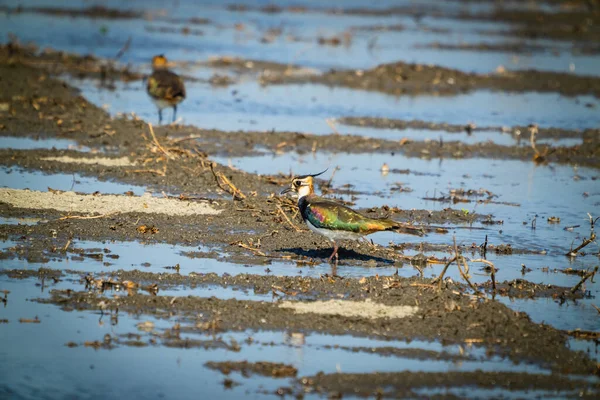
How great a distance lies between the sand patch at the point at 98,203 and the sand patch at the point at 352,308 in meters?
3.62

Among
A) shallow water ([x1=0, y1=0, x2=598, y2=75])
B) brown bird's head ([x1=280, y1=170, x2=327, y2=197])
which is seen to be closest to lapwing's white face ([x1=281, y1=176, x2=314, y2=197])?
brown bird's head ([x1=280, y1=170, x2=327, y2=197])

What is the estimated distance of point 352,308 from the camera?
354 inches

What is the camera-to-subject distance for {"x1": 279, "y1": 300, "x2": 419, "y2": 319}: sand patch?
885 cm

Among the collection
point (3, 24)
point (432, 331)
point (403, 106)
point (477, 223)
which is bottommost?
point (432, 331)

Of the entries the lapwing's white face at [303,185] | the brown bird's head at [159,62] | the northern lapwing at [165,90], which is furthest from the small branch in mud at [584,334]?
the brown bird's head at [159,62]

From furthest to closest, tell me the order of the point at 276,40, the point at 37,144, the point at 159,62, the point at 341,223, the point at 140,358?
the point at 276,40
the point at 159,62
the point at 37,144
the point at 341,223
the point at 140,358

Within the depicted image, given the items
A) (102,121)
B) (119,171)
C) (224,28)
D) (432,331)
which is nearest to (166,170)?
(119,171)

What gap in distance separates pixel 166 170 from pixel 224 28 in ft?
71.6

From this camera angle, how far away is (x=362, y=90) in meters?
23.9

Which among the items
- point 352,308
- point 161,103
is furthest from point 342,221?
point 161,103

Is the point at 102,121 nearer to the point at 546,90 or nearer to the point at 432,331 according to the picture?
the point at 432,331

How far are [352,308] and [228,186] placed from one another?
4893mm

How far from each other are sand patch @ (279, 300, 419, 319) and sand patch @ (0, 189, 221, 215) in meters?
3.62

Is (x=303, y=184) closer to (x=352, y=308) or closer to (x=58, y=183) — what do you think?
(x=352, y=308)
